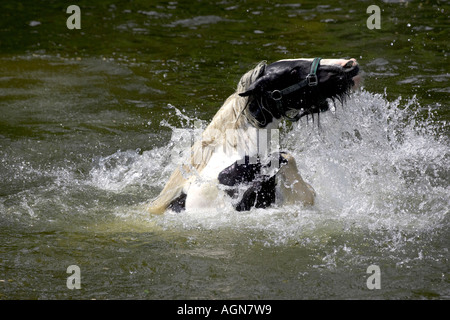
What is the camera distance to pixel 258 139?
441cm

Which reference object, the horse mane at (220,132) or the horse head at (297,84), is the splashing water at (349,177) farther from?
the horse head at (297,84)

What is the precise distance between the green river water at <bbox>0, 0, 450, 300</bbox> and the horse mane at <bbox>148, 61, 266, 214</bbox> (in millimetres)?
298

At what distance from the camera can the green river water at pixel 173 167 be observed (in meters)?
4.12

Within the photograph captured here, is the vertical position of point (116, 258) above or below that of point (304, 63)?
below

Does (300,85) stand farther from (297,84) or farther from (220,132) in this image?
(220,132)

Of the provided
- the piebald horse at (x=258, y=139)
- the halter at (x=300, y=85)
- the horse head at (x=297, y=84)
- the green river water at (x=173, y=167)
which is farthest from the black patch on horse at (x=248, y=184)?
the halter at (x=300, y=85)

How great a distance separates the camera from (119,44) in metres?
11.3

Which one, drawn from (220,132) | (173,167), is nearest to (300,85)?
(220,132)

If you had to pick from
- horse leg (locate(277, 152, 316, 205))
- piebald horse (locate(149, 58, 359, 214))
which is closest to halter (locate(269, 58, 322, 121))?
piebald horse (locate(149, 58, 359, 214))

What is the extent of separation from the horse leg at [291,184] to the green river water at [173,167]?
101mm

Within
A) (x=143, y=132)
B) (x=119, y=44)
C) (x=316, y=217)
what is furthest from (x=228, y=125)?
(x=119, y=44)
